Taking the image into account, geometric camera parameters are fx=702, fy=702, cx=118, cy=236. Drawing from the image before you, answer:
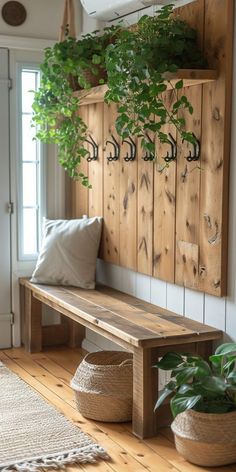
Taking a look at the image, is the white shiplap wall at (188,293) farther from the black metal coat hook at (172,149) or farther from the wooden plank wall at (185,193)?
the black metal coat hook at (172,149)

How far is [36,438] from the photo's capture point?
123 inches

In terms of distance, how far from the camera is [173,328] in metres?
3.24

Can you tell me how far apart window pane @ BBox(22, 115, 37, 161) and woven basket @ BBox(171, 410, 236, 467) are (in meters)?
2.27

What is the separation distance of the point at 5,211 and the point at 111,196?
0.79 meters

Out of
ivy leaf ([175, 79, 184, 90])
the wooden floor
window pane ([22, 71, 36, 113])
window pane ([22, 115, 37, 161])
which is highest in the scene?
window pane ([22, 71, 36, 113])

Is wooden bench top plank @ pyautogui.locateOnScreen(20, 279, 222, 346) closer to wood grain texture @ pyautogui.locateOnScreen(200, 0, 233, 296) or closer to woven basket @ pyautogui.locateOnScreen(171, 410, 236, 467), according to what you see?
wood grain texture @ pyautogui.locateOnScreen(200, 0, 233, 296)

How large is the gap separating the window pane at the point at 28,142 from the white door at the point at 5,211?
12 centimetres

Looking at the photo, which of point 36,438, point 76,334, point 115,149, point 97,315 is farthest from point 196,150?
point 76,334

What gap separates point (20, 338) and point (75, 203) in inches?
38.4

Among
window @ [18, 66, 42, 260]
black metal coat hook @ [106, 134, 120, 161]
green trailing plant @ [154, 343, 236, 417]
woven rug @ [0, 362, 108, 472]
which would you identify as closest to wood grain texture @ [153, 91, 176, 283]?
black metal coat hook @ [106, 134, 120, 161]

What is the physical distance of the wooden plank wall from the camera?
314 cm

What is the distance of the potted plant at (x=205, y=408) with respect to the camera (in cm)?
282

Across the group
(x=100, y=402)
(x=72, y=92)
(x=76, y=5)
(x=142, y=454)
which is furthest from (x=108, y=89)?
(x=142, y=454)

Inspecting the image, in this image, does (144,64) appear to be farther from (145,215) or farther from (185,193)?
(145,215)
